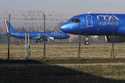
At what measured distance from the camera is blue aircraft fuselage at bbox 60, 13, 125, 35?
1667 inches

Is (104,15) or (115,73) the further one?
(104,15)

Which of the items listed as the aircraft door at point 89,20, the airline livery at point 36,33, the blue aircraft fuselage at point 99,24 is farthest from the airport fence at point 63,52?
the aircraft door at point 89,20

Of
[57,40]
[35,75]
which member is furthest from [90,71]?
[57,40]

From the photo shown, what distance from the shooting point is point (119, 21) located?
42.6m

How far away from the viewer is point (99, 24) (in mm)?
42531

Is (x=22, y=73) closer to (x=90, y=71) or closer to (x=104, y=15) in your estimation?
(x=90, y=71)

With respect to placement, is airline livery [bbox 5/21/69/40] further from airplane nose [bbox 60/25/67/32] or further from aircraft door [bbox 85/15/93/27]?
aircraft door [bbox 85/15/93/27]

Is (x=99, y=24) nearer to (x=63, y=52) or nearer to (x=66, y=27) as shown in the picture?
(x=66, y=27)

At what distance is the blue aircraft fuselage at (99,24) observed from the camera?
1667 inches

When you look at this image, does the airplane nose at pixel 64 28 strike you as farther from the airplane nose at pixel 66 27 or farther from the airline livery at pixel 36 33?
the airline livery at pixel 36 33

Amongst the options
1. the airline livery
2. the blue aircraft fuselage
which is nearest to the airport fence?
the blue aircraft fuselage

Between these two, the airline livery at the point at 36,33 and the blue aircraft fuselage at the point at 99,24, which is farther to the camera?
the airline livery at the point at 36,33

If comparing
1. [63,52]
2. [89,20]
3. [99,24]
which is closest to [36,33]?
[89,20]

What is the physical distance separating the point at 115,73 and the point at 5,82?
543 centimetres
